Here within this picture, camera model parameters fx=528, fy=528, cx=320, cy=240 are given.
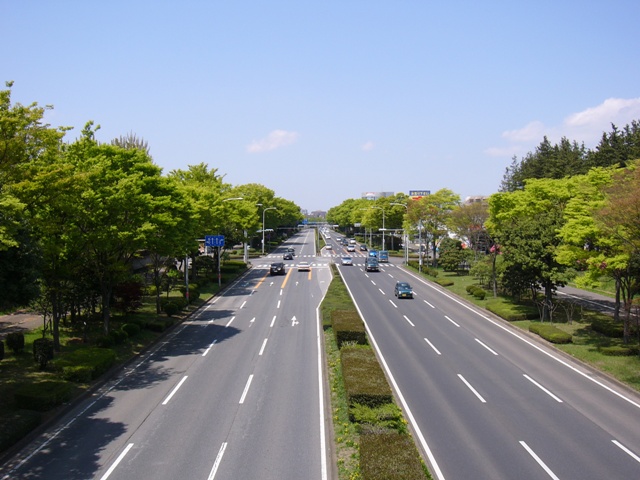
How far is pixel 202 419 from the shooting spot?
18.6 meters

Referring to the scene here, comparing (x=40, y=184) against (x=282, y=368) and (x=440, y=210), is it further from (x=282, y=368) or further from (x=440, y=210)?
(x=440, y=210)

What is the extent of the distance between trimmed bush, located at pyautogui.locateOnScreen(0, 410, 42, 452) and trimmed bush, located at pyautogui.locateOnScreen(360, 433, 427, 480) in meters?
10.5

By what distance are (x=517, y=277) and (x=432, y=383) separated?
1851 centimetres

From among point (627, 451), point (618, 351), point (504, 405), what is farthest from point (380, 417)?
point (618, 351)

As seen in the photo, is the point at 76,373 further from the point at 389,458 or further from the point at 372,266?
the point at 372,266

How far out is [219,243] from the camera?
172 ft

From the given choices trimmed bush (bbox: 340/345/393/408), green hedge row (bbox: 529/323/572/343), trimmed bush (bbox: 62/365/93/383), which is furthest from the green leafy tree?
trimmed bush (bbox: 62/365/93/383)

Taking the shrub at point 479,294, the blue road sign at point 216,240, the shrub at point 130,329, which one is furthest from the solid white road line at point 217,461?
the blue road sign at point 216,240

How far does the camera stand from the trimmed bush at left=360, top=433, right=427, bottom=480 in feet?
41.1

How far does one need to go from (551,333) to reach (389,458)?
2102cm

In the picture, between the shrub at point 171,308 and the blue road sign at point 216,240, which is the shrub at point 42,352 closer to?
the shrub at point 171,308

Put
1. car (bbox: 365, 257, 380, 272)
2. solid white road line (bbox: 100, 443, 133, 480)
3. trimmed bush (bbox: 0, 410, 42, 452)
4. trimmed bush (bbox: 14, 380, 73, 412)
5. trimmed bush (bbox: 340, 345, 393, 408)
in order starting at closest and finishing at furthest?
solid white road line (bbox: 100, 443, 133, 480) < trimmed bush (bbox: 0, 410, 42, 452) < trimmed bush (bbox: 340, 345, 393, 408) < trimmed bush (bbox: 14, 380, 73, 412) < car (bbox: 365, 257, 380, 272)

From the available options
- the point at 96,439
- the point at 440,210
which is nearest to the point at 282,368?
the point at 96,439

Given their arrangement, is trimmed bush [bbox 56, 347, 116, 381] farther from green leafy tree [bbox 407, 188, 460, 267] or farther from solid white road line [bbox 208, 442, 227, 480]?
green leafy tree [bbox 407, 188, 460, 267]
